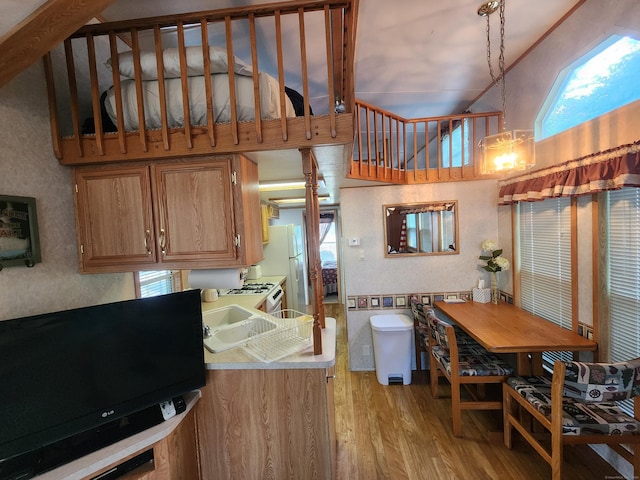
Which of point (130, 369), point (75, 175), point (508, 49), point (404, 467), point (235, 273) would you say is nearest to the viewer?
point (130, 369)

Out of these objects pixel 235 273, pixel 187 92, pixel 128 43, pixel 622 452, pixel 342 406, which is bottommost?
pixel 342 406

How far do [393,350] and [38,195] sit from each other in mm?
3069

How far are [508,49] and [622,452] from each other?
3111mm

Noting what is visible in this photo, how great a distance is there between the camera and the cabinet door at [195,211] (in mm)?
1450

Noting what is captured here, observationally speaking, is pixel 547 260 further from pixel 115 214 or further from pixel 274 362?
pixel 115 214

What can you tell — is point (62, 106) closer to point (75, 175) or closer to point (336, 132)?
point (75, 175)

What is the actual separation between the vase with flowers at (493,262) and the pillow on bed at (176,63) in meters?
2.84

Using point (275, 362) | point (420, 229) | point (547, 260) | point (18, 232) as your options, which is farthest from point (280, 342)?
point (547, 260)

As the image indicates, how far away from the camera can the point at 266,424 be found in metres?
1.49

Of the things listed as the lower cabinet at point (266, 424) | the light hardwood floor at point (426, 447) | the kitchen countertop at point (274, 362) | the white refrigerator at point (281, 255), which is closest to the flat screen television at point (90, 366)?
the kitchen countertop at point (274, 362)

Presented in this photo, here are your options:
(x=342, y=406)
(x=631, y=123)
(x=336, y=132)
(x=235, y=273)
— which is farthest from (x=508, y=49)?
(x=342, y=406)

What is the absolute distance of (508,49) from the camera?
2.43m

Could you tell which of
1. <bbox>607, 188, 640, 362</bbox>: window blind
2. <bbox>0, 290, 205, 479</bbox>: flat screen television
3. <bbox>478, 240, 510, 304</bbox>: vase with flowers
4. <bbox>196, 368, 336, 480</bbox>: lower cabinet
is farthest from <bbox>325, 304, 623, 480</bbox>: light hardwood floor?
<bbox>0, 290, 205, 479</bbox>: flat screen television

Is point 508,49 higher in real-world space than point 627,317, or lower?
higher
